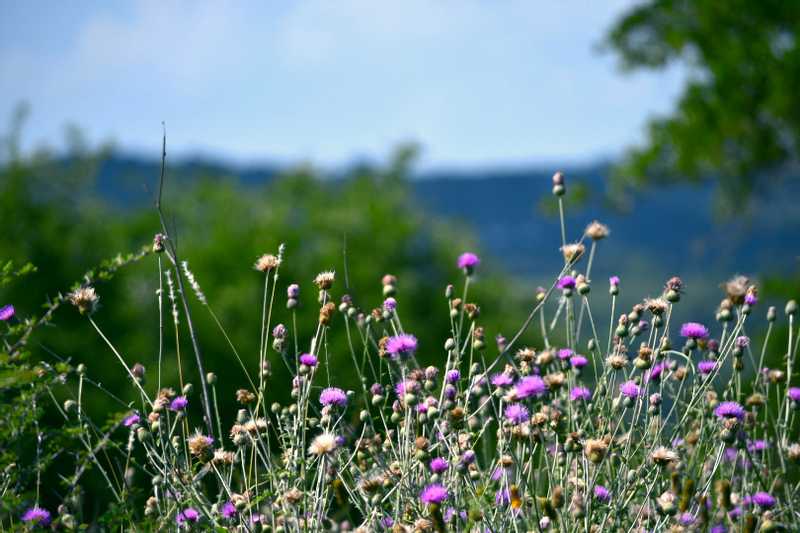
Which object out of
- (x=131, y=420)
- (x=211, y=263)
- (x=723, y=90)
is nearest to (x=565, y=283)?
(x=131, y=420)

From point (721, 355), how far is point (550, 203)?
46.3 ft

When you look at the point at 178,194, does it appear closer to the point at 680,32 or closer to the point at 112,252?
the point at 112,252

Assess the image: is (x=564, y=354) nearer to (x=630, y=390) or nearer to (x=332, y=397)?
(x=630, y=390)

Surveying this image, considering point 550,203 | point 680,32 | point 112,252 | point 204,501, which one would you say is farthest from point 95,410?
point 204,501

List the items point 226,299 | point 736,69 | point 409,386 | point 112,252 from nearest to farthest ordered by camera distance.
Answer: point 409,386
point 736,69
point 112,252
point 226,299

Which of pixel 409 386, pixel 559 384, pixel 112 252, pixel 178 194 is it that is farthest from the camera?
pixel 178 194

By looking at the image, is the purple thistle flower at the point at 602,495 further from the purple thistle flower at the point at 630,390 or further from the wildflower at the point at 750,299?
the wildflower at the point at 750,299

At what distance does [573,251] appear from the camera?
273cm

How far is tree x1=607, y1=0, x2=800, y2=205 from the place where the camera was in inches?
603

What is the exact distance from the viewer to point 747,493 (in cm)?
257

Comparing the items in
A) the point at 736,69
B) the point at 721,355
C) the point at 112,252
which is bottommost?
the point at 112,252

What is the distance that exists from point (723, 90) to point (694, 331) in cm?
1388

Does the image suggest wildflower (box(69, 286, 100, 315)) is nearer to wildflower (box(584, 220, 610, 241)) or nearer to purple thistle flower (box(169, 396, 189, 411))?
purple thistle flower (box(169, 396, 189, 411))

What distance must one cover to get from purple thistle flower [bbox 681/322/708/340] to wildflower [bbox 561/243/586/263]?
0.36 m
